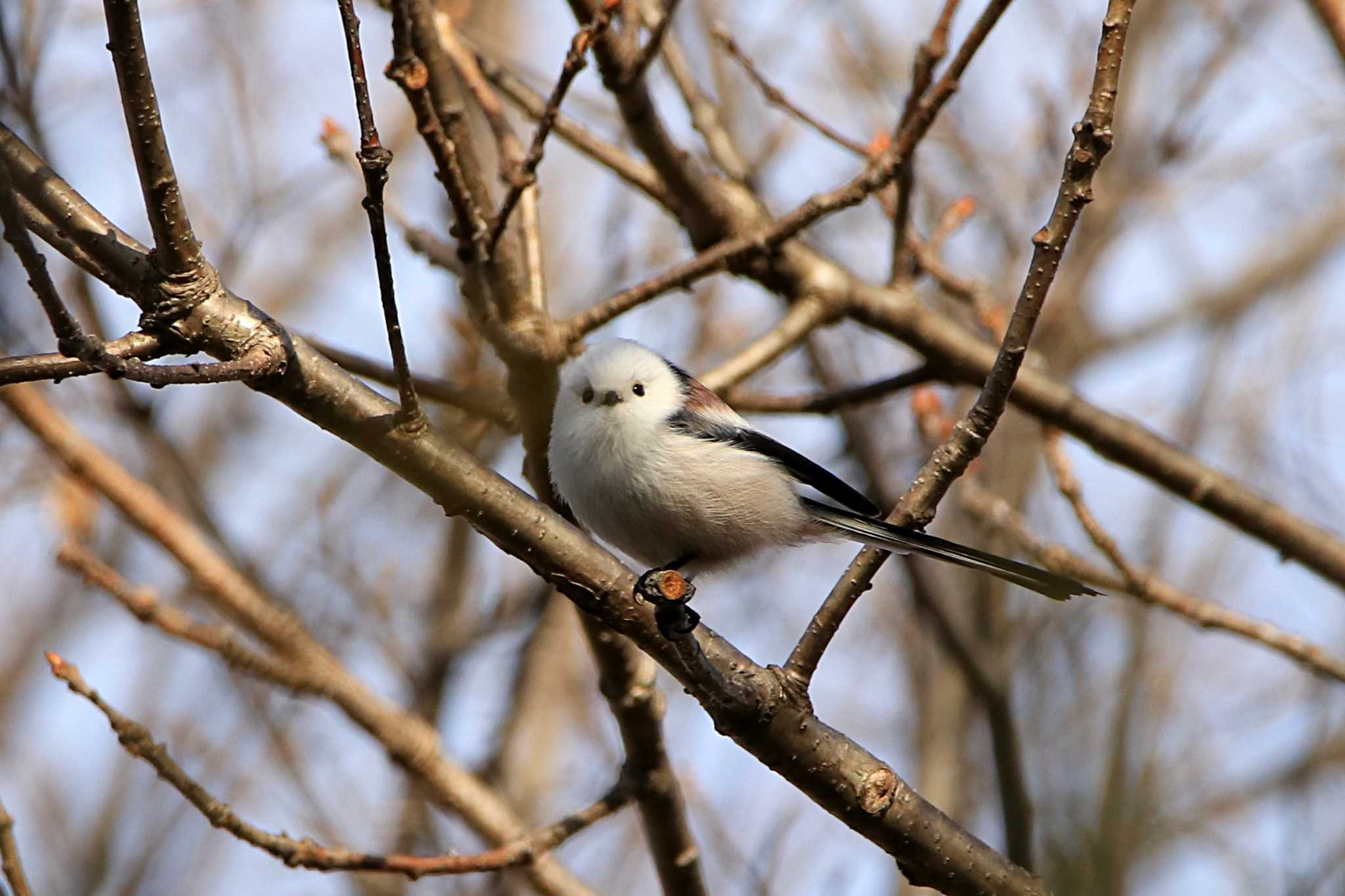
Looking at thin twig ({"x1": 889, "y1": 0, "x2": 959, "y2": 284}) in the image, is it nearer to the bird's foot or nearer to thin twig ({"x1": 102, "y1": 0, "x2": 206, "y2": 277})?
the bird's foot

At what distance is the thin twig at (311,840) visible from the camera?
236cm

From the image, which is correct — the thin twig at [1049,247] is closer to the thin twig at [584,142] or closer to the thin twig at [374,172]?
the thin twig at [374,172]

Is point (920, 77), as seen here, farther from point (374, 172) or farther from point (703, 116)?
point (374, 172)

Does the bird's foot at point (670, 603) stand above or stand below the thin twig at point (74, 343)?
above

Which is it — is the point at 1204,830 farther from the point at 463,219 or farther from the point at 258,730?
the point at 258,730

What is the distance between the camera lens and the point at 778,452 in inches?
110

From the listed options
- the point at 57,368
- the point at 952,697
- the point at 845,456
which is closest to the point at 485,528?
the point at 57,368

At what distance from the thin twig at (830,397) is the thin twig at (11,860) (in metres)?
1.89

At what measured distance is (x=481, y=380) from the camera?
12.9ft

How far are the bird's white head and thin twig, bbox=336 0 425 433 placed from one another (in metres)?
0.96

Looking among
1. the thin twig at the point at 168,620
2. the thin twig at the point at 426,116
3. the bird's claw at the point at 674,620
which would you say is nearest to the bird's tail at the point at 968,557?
the bird's claw at the point at 674,620

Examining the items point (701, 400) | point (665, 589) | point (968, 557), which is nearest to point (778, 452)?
point (701, 400)

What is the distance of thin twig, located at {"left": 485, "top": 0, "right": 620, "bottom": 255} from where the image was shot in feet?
8.44

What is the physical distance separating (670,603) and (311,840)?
1072 mm
